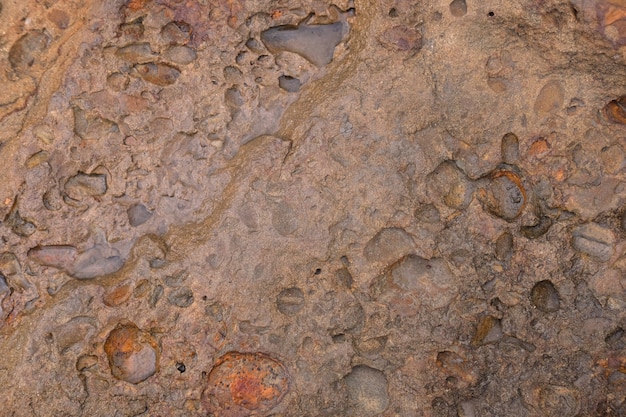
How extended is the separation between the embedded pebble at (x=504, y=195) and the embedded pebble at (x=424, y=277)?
0.18m

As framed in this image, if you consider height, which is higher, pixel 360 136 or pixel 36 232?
pixel 360 136

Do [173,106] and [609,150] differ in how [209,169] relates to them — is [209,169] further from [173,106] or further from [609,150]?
[609,150]

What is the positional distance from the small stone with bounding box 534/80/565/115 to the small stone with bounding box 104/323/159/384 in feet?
3.65

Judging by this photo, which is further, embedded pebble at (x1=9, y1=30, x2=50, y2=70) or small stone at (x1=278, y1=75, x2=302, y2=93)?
small stone at (x1=278, y1=75, x2=302, y2=93)

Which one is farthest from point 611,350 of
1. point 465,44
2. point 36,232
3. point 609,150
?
point 36,232

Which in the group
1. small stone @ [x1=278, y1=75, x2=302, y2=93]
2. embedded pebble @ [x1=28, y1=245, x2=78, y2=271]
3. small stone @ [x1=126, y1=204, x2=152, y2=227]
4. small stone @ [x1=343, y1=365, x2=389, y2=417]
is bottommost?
small stone @ [x1=343, y1=365, x2=389, y2=417]

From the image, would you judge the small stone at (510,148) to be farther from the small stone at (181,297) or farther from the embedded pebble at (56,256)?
the embedded pebble at (56,256)

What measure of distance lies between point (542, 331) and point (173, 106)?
3.52 ft

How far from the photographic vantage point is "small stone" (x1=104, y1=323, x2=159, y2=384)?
1.61 meters

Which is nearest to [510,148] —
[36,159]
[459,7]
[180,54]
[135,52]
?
[459,7]

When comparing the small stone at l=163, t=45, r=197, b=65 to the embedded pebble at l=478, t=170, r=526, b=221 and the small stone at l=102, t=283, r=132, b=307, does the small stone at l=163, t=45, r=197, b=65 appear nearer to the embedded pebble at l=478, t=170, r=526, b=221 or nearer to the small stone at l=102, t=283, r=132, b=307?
the small stone at l=102, t=283, r=132, b=307

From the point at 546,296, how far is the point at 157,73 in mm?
1103

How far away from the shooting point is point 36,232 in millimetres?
1601

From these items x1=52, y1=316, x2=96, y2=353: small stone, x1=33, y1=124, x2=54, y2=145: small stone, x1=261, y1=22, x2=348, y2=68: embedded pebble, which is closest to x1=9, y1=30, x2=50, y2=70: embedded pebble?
x1=33, y1=124, x2=54, y2=145: small stone
